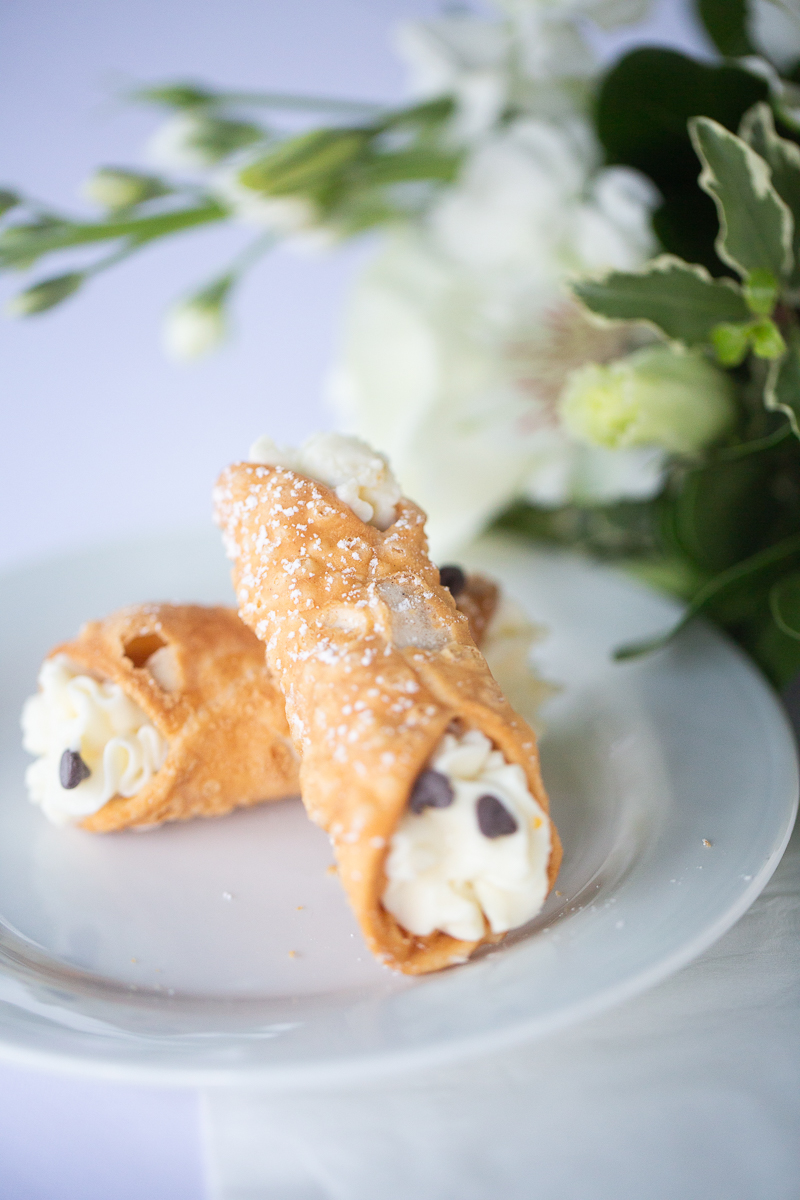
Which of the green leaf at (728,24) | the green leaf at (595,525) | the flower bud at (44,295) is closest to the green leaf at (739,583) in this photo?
the green leaf at (595,525)

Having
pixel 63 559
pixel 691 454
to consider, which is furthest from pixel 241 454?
pixel 691 454

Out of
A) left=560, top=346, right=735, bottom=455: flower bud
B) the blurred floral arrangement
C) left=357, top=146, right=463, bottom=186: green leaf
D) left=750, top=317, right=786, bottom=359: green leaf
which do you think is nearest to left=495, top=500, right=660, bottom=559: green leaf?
the blurred floral arrangement

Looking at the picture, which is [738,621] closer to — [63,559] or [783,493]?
[783,493]

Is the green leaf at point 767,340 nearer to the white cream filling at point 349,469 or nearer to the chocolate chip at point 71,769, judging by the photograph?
the white cream filling at point 349,469

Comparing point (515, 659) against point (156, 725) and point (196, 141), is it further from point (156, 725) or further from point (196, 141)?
point (196, 141)

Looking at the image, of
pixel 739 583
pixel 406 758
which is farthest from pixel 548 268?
pixel 406 758

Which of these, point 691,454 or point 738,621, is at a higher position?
point 691,454

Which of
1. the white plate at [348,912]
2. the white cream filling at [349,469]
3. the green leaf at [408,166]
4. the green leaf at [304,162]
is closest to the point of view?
the white plate at [348,912]
